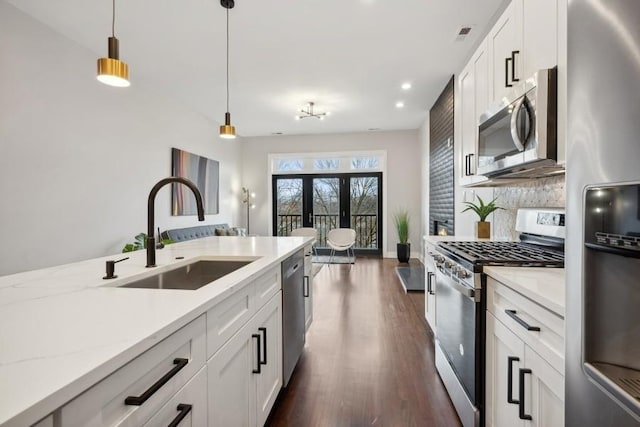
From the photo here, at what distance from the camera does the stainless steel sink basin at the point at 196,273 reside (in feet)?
4.92

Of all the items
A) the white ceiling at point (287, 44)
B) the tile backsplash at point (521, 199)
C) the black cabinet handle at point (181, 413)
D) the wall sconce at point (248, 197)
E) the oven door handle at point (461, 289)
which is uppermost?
the white ceiling at point (287, 44)

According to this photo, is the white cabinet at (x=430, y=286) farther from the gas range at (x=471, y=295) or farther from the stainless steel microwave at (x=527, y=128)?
the stainless steel microwave at (x=527, y=128)

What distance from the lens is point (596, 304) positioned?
2.05 feet

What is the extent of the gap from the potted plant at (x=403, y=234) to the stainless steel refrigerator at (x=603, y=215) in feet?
18.3

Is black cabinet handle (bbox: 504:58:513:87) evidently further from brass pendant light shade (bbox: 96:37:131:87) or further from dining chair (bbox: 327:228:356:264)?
dining chair (bbox: 327:228:356:264)

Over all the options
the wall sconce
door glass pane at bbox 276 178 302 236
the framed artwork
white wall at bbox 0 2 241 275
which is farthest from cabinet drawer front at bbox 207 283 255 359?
the wall sconce

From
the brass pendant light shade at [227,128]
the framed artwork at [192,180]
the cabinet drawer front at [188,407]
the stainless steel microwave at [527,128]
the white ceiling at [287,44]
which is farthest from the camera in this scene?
the framed artwork at [192,180]

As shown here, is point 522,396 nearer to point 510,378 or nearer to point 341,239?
point 510,378

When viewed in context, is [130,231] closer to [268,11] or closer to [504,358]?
[268,11]

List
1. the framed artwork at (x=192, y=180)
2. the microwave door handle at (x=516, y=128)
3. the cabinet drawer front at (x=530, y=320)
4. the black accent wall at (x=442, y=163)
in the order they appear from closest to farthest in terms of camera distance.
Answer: the cabinet drawer front at (x=530, y=320)
the microwave door handle at (x=516, y=128)
the black accent wall at (x=442, y=163)
the framed artwork at (x=192, y=180)

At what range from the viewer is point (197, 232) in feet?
→ 17.2

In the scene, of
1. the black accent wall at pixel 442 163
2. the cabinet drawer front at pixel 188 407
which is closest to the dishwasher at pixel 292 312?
the cabinet drawer front at pixel 188 407

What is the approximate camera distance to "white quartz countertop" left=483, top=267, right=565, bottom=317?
91 centimetres

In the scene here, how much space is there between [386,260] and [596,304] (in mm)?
5982
